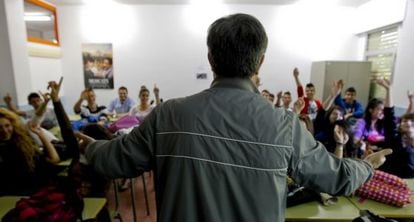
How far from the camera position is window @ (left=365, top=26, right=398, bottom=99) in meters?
4.58

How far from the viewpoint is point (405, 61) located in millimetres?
4055

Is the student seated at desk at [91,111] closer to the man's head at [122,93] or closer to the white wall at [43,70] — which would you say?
the man's head at [122,93]

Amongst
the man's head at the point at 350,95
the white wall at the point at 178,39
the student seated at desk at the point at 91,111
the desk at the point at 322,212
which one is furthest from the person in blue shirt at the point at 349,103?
the student seated at desk at the point at 91,111

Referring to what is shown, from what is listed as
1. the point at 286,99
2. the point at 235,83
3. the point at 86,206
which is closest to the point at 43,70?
the point at 86,206

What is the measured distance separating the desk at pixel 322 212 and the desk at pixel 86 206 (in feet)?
3.97

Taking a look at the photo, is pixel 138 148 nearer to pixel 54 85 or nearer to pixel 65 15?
pixel 54 85

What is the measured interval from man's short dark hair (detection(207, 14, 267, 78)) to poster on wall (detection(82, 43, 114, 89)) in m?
5.52

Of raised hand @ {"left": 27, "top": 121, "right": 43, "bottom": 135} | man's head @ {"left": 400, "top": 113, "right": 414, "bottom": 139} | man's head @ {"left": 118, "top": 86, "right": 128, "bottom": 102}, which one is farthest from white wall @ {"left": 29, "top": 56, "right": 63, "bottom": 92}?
man's head @ {"left": 400, "top": 113, "right": 414, "bottom": 139}

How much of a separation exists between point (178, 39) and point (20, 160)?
4.35 metres

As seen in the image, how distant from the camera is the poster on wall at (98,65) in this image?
5676mm

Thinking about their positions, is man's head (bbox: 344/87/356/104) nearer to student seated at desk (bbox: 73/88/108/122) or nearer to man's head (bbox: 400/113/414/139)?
man's head (bbox: 400/113/414/139)

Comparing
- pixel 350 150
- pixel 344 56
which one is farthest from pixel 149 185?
pixel 344 56

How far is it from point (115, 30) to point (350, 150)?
→ 5.22 m

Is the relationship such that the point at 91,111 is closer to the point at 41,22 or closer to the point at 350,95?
the point at 41,22
